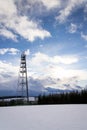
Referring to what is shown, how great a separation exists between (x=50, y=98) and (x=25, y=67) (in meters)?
11.0

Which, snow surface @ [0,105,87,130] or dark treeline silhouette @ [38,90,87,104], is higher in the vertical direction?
dark treeline silhouette @ [38,90,87,104]

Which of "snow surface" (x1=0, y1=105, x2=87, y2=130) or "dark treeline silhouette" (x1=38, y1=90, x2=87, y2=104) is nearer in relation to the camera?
"snow surface" (x1=0, y1=105, x2=87, y2=130)

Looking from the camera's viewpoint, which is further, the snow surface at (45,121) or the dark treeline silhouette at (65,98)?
the dark treeline silhouette at (65,98)

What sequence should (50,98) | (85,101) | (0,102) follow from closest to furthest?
1. (0,102)
2. (85,101)
3. (50,98)

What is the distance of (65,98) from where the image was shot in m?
65.6

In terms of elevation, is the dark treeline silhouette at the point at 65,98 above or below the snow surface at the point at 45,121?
above

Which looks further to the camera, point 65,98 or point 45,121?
point 65,98

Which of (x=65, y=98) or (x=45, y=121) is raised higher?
(x=65, y=98)

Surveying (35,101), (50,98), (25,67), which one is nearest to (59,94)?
(50,98)

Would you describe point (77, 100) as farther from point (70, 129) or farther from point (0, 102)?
point (70, 129)

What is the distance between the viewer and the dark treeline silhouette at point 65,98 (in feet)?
210


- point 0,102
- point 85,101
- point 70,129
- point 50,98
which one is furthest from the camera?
point 50,98

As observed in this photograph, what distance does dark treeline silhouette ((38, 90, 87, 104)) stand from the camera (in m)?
63.9

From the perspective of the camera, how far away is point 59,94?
219ft
